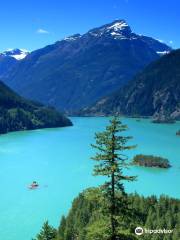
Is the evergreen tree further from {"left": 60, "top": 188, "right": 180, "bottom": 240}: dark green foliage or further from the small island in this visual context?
the small island

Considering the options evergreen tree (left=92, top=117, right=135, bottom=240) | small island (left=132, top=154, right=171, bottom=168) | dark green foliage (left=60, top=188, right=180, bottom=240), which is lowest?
small island (left=132, top=154, right=171, bottom=168)

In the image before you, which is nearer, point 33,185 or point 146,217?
point 146,217

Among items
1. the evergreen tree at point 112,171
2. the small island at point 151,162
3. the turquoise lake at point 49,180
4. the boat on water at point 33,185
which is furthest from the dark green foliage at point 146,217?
the small island at point 151,162

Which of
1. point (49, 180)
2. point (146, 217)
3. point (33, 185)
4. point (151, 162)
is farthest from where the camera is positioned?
point (151, 162)

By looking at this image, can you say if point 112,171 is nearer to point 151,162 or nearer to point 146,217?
point 146,217

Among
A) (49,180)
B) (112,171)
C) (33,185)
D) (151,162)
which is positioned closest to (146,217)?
(112,171)

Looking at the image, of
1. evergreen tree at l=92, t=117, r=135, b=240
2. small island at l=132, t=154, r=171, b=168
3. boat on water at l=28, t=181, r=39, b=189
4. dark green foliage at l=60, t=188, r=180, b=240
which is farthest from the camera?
small island at l=132, t=154, r=171, b=168

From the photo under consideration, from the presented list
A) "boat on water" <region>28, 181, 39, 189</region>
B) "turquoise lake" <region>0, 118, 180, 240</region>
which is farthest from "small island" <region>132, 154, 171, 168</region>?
"boat on water" <region>28, 181, 39, 189</region>

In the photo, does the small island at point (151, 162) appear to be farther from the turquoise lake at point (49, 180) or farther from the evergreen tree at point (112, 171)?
the evergreen tree at point (112, 171)
